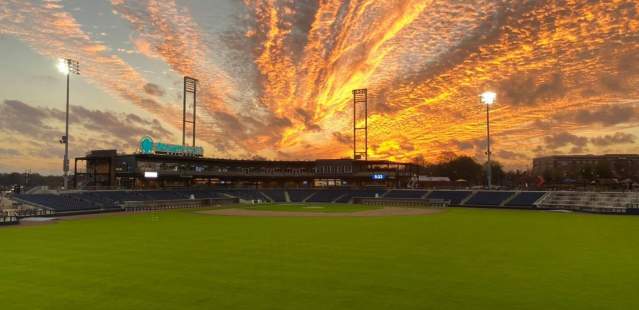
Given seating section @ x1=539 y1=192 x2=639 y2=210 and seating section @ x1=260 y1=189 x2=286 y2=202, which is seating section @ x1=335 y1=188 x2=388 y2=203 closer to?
seating section @ x1=260 y1=189 x2=286 y2=202

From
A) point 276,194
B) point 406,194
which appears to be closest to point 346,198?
point 406,194

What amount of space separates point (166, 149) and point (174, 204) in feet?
54.5

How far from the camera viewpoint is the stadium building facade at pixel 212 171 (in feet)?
284

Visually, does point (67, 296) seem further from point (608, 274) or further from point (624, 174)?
point (624, 174)

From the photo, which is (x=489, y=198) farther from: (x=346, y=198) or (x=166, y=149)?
(x=166, y=149)

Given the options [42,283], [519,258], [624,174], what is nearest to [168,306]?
[42,283]

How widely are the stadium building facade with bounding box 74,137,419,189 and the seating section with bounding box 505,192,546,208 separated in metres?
42.5

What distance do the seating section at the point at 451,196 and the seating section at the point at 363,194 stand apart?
13.3 metres

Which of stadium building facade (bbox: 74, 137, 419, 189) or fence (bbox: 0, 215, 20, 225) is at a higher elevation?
stadium building facade (bbox: 74, 137, 419, 189)

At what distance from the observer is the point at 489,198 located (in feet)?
252

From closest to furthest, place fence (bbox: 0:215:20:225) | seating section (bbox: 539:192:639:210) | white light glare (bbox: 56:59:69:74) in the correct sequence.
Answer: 1. fence (bbox: 0:215:20:225)
2. seating section (bbox: 539:192:639:210)
3. white light glare (bbox: 56:59:69:74)

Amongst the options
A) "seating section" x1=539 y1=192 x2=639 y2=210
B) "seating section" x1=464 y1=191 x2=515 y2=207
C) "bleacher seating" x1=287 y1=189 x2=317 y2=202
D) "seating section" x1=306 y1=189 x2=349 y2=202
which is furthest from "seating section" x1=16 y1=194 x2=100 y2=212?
"seating section" x1=539 y1=192 x2=639 y2=210

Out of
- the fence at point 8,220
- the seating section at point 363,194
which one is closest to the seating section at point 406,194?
the seating section at point 363,194

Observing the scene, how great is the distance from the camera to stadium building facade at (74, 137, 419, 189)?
284 ft
